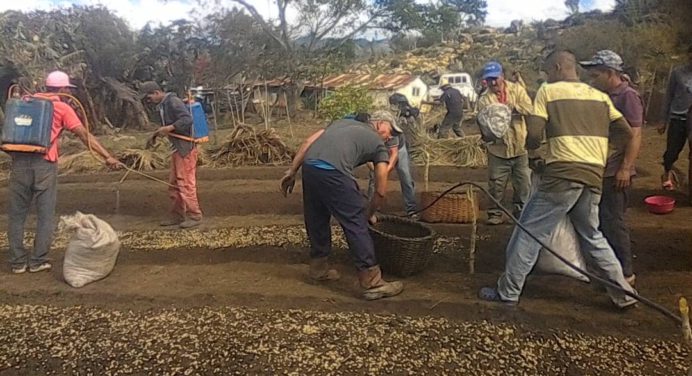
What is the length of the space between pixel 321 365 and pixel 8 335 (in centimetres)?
192

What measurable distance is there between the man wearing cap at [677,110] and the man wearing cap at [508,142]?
65.1 inches

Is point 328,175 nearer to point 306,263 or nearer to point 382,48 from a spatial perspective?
point 306,263

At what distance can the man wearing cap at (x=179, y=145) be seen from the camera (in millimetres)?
5852

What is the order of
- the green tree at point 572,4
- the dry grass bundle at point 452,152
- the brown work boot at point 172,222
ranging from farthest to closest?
the green tree at point 572,4
the dry grass bundle at point 452,152
the brown work boot at point 172,222

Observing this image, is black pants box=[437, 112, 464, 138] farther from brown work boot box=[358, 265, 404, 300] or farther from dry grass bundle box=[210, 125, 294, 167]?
brown work boot box=[358, 265, 404, 300]

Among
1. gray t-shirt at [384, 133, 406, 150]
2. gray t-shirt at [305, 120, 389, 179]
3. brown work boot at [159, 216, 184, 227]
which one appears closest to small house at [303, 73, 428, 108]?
brown work boot at [159, 216, 184, 227]

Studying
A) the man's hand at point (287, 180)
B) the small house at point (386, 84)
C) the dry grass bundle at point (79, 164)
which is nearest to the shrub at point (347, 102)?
the dry grass bundle at point (79, 164)

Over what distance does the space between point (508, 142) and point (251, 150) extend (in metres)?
5.83

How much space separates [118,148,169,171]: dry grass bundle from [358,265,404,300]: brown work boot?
6885 millimetres

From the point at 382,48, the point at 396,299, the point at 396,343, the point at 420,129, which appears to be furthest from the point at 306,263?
the point at 382,48

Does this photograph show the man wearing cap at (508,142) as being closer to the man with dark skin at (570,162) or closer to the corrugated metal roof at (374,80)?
the man with dark skin at (570,162)

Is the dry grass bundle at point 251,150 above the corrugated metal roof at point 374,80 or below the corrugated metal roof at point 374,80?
below

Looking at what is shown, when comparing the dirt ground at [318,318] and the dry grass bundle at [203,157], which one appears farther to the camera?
the dry grass bundle at [203,157]

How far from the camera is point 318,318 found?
3.73 metres
